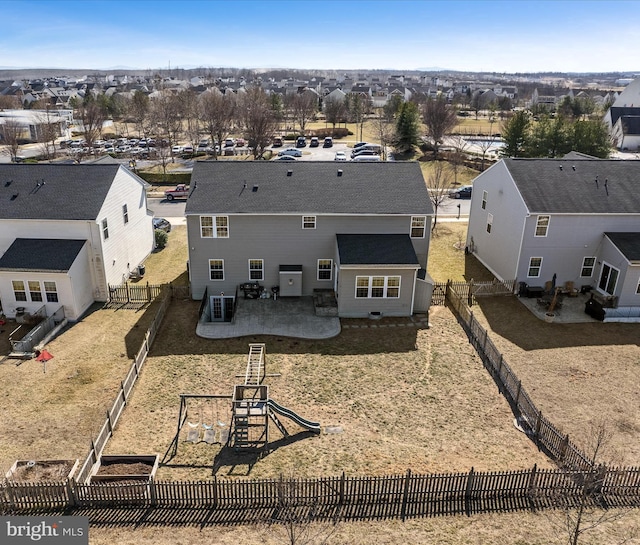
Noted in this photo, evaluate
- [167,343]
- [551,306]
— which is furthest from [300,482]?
[551,306]

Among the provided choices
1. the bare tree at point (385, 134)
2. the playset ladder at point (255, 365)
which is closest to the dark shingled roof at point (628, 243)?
the playset ladder at point (255, 365)

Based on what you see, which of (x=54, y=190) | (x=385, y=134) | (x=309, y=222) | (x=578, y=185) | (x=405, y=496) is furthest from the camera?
(x=385, y=134)

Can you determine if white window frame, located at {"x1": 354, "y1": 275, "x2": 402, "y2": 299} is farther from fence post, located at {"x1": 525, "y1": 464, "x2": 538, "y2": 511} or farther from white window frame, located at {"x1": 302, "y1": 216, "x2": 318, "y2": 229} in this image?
fence post, located at {"x1": 525, "y1": 464, "x2": 538, "y2": 511}

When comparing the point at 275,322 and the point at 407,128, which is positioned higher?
the point at 407,128

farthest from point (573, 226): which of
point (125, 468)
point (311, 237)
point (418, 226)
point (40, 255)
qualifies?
point (40, 255)

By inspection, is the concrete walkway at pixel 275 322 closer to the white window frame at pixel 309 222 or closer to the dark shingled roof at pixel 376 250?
the dark shingled roof at pixel 376 250

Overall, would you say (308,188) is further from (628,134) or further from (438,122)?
(628,134)

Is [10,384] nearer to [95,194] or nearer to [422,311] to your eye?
[95,194]
